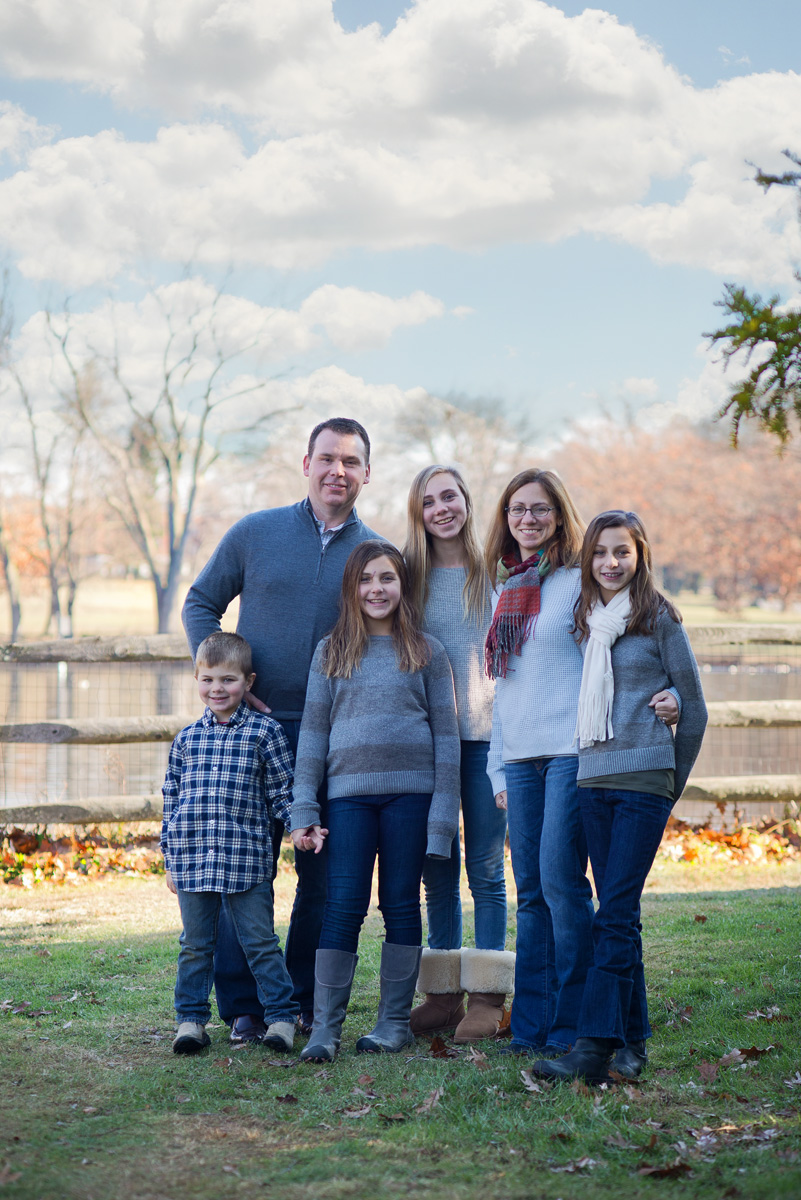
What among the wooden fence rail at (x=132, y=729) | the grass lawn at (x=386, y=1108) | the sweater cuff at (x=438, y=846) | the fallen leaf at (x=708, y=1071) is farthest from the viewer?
the wooden fence rail at (x=132, y=729)

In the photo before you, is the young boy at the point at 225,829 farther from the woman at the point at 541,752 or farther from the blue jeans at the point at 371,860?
the woman at the point at 541,752

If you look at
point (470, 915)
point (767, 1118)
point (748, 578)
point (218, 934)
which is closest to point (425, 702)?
point (218, 934)

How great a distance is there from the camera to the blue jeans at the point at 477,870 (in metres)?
3.84

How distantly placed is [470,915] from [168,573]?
100 feet

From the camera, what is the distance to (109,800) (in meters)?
7.04

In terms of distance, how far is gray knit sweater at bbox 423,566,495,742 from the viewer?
12.7ft

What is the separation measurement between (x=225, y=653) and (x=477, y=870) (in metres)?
1.22

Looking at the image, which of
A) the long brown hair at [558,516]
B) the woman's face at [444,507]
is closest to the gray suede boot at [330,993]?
the long brown hair at [558,516]

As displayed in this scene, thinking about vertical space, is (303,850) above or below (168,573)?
below

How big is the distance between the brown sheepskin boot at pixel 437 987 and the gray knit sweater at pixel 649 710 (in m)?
1.04

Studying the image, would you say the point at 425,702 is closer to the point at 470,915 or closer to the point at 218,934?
the point at 218,934

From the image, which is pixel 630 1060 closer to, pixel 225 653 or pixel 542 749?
pixel 542 749

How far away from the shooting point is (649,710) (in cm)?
332

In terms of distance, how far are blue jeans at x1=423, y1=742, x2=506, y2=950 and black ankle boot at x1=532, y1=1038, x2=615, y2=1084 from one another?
695mm
